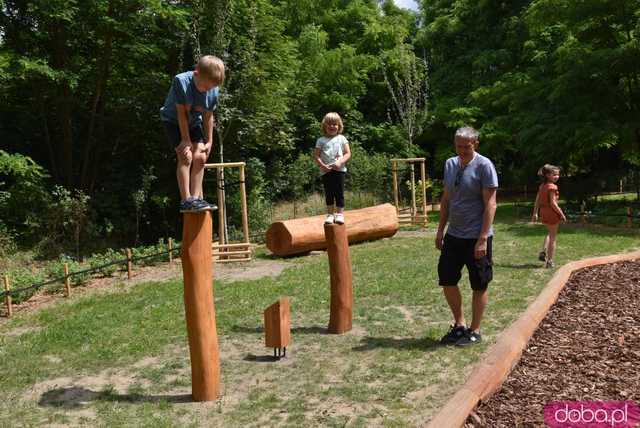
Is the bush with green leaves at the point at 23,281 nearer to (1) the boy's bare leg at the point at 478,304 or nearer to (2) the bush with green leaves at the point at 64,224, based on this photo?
(2) the bush with green leaves at the point at 64,224

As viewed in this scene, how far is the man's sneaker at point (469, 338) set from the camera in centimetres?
516

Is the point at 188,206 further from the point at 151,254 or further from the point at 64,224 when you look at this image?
the point at 64,224

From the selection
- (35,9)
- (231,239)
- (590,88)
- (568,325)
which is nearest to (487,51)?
(590,88)

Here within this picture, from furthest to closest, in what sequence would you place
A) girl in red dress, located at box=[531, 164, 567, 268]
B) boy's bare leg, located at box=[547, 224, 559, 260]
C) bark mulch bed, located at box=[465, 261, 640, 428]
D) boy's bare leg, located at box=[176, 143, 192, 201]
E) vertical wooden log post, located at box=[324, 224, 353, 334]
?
1. girl in red dress, located at box=[531, 164, 567, 268]
2. boy's bare leg, located at box=[547, 224, 559, 260]
3. vertical wooden log post, located at box=[324, 224, 353, 334]
4. boy's bare leg, located at box=[176, 143, 192, 201]
5. bark mulch bed, located at box=[465, 261, 640, 428]

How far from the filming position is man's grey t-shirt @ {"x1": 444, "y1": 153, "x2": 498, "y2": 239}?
16.1 ft

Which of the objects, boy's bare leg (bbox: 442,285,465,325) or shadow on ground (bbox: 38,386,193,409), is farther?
boy's bare leg (bbox: 442,285,465,325)

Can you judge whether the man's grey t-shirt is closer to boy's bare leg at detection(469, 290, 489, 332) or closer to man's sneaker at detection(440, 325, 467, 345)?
boy's bare leg at detection(469, 290, 489, 332)

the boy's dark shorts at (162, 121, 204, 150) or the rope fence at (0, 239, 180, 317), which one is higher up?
the boy's dark shorts at (162, 121, 204, 150)

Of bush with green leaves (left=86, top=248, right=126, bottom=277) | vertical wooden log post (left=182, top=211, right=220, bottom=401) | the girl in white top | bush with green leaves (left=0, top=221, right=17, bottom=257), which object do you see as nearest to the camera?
vertical wooden log post (left=182, top=211, right=220, bottom=401)

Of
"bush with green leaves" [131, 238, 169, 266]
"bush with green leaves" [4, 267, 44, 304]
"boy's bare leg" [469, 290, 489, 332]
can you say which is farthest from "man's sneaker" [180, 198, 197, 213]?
"bush with green leaves" [131, 238, 169, 266]

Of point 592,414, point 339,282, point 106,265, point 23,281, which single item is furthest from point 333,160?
point 23,281

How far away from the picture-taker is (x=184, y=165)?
4.16m

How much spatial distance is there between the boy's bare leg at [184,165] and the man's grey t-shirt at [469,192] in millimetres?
2255

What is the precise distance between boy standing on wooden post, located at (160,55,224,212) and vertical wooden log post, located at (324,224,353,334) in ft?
6.77
